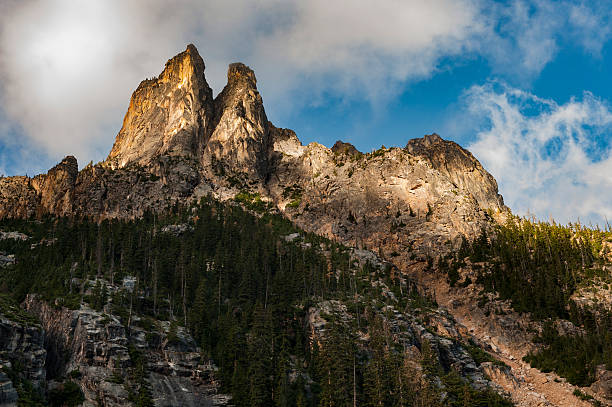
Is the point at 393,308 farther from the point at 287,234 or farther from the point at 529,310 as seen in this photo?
the point at 287,234

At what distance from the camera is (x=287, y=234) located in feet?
492

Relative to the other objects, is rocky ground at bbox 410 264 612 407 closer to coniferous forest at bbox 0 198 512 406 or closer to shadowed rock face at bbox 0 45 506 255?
coniferous forest at bbox 0 198 512 406

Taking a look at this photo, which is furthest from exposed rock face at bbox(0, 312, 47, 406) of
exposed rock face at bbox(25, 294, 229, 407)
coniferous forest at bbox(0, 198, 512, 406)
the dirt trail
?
the dirt trail

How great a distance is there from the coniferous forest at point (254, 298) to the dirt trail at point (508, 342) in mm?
11838

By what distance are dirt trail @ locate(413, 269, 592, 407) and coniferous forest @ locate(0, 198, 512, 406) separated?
11838 mm

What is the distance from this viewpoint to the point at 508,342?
119375 mm

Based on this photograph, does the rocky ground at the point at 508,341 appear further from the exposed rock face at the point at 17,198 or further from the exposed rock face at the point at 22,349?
the exposed rock face at the point at 17,198

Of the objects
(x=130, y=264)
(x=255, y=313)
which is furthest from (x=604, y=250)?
(x=130, y=264)

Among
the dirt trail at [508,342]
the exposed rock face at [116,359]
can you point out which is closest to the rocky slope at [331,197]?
the dirt trail at [508,342]

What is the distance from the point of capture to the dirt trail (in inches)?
3755

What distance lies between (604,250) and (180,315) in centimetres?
12157

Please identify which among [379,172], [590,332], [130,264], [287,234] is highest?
[379,172]

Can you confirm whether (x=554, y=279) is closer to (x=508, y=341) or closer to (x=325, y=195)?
(x=508, y=341)

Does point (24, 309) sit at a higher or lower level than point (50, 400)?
higher
